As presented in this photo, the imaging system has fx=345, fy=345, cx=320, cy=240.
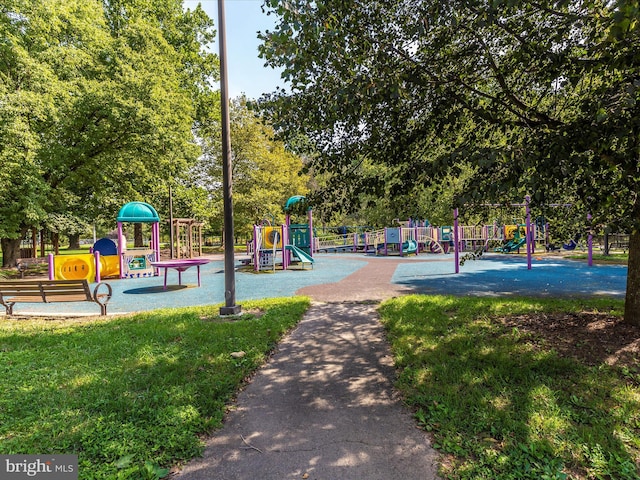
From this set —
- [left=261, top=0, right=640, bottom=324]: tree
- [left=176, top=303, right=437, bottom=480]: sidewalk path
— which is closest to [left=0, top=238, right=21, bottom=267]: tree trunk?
[left=176, top=303, right=437, bottom=480]: sidewalk path

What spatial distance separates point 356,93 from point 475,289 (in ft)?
26.3

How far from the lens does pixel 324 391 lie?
3512 mm

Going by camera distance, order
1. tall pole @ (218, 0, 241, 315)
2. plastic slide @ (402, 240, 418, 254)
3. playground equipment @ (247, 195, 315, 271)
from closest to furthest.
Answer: tall pole @ (218, 0, 241, 315) → playground equipment @ (247, 195, 315, 271) → plastic slide @ (402, 240, 418, 254)

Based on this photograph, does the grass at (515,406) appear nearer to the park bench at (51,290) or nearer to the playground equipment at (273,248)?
the park bench at (51,290)

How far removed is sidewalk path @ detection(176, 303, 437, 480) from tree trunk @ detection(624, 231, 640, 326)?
347 cm

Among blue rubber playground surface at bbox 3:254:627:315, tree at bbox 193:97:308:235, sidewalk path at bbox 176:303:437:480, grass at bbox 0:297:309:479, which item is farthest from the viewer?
tree at bbox 193:97:308:235

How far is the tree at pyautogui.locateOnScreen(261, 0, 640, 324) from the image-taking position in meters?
2.71

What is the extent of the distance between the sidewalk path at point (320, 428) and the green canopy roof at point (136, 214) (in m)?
13.1

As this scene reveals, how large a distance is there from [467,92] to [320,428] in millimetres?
4754

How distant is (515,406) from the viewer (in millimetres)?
3043

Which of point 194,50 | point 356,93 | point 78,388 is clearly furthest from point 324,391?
point 194,50

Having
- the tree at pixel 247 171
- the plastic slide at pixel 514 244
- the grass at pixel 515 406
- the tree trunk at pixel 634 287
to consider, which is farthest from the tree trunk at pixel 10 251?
the plastic slide at pixel 514 244

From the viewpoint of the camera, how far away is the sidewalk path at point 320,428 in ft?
7.68

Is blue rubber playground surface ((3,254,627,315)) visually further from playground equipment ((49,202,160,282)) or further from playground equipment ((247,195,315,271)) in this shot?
playground equipment ((247,195,315,271))
